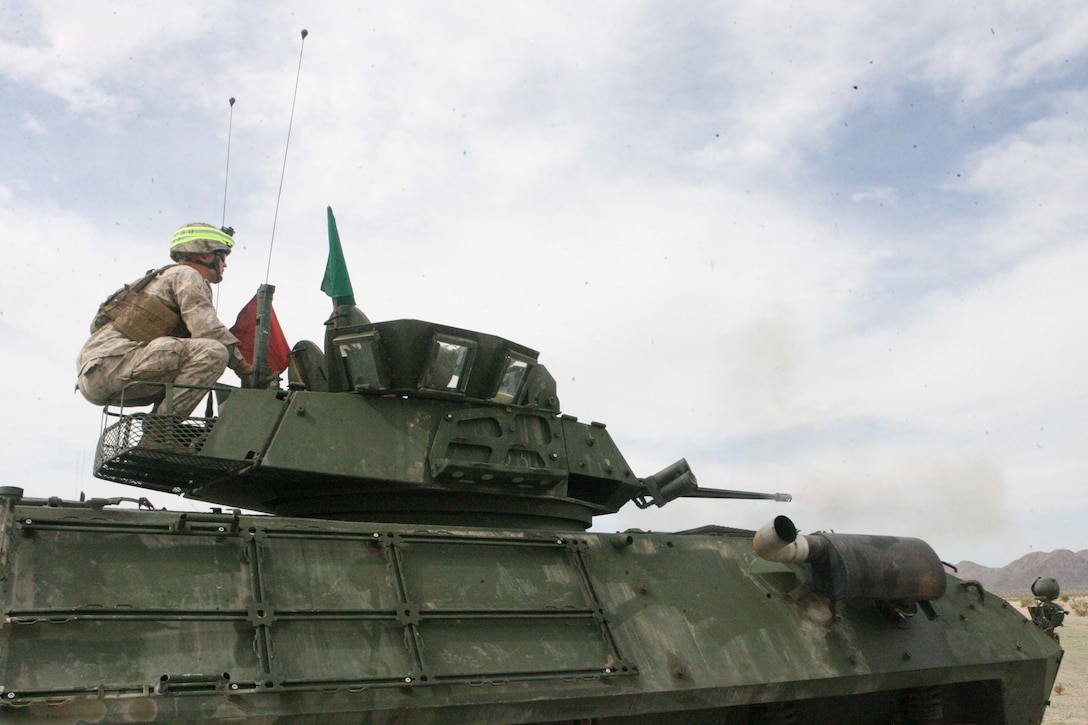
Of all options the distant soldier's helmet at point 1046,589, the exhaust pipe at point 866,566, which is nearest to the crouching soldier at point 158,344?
the exhaust pipe at point 866,566

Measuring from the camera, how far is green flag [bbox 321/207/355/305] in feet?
37.6

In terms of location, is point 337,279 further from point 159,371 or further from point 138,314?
point 159,371

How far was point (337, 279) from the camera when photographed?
37.9ft

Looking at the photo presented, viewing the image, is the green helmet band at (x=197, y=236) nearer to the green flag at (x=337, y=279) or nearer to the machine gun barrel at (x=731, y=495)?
the green flag at (x=337, y=279)

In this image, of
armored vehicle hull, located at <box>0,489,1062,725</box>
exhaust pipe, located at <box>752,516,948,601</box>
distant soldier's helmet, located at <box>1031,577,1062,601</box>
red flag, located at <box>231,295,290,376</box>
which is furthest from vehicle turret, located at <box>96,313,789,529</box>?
distant soldier's helmet, located at <box>1031,577,1062,601</box>

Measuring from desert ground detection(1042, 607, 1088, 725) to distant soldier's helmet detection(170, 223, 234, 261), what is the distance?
30.4 ft

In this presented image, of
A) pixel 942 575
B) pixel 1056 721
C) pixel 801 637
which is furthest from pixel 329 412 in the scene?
pixel 1056 721

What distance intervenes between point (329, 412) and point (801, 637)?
3.97m

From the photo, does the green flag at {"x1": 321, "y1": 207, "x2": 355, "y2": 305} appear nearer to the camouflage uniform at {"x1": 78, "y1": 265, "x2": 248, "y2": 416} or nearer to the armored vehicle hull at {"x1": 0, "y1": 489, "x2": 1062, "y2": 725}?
the camouflage uniform at {"x1": 78, "y1": 265, "x2": 248, "y2": 416}

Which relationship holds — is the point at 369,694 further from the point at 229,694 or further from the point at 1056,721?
the point at 1056,721

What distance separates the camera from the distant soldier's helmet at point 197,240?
9195 millimetres

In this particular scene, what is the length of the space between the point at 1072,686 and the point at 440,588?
52.5 feet

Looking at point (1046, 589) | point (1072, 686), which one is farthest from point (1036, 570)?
point (1046, 589)

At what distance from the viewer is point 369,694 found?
6137 millimetres
